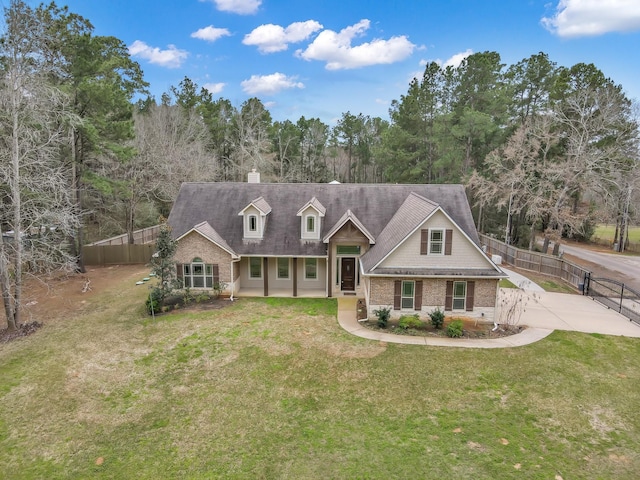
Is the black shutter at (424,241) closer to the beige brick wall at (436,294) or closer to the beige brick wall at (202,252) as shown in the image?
the beige brick wall at (436,294)

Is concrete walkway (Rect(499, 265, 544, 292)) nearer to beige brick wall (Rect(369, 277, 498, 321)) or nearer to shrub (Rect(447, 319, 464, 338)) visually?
beige brick wall (Rect(369, 277, 498, 321))

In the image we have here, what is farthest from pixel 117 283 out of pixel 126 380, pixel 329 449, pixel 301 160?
pixel 301 160

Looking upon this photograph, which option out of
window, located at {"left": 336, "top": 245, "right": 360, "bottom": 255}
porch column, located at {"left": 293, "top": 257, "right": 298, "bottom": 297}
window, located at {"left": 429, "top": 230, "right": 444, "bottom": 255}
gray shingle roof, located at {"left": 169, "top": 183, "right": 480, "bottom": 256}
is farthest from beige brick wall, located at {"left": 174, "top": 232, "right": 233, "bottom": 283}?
window, located at {"left": 429, "top": 230, "right": 444, "bottom": 255}

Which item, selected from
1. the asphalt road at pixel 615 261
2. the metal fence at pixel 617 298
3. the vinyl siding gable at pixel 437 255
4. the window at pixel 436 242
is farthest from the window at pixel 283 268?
the asphalt road at pixel 615 261

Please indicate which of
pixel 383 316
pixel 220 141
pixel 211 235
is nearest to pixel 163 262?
pixel 211 235

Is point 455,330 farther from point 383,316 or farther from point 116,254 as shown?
point 116,254

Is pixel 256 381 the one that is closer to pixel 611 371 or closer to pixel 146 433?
pixel 146 433
